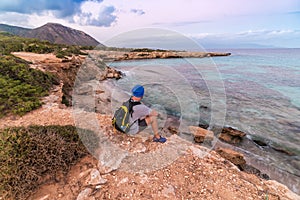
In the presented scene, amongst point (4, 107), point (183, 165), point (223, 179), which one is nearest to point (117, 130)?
point (183, 165)

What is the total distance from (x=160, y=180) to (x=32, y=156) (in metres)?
2.66

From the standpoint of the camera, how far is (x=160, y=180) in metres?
3.63

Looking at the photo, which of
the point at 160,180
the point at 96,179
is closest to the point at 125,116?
the point at 96,179

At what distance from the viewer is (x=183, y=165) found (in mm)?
4141

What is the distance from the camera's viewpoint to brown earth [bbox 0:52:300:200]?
3.29m

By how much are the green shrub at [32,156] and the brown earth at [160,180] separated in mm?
212

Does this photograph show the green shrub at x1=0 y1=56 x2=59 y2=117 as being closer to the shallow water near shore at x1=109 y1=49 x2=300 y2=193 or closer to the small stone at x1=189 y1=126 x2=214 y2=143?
the small stone at x1=189 y1=126 x2=214 y2=143

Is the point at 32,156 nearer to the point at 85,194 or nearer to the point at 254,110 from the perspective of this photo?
the point at 85,194

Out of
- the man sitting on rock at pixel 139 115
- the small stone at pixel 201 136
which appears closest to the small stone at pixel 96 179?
the man sitting on rock at pixel 139 115

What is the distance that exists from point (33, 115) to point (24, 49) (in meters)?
22.0

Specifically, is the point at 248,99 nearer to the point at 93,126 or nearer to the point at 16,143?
the point at 93,126

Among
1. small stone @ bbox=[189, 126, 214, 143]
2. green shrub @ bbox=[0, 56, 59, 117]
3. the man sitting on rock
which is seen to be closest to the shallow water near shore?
small stone @ bbox=[189, 126, 214, 143]

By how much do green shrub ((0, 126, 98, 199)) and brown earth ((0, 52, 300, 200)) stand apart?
212 millimetres

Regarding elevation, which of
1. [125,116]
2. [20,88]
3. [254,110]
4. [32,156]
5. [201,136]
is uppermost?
[125,116]
